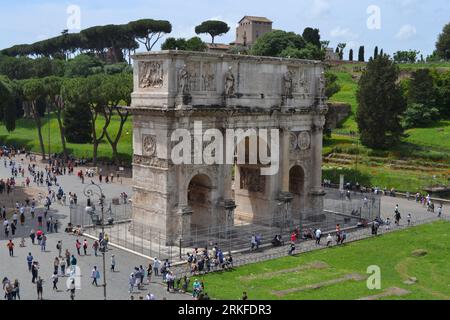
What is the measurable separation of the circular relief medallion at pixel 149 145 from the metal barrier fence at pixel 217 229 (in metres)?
4.61

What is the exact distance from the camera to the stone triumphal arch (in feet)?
117

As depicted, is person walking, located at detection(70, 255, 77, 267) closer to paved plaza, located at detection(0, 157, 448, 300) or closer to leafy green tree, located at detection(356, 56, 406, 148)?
paved plaza, located at detection(0, 157, 448, 300)

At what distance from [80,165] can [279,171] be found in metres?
35.0

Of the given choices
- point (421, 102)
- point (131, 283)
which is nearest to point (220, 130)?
point (131, 283)

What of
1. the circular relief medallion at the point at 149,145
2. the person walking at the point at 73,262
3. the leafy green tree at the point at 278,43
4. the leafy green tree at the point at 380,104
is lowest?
the person walking at the point at 73,262

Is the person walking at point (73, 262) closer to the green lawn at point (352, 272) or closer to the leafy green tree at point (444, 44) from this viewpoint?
the green lawn at point (352, 272)

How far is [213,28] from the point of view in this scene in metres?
129

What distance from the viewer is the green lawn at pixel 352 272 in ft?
93.6

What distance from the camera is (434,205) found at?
52.1 m

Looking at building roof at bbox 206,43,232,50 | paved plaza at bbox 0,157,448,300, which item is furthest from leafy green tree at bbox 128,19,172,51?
paved plaza at bbox 0,157,448,300

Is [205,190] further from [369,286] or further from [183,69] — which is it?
[369,286]

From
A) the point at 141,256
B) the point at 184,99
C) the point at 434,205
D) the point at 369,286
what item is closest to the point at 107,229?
the point at 141,256

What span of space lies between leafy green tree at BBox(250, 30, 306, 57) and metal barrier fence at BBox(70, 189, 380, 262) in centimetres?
3009

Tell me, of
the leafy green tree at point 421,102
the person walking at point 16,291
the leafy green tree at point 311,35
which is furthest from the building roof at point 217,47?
the person walking at point 16,291
